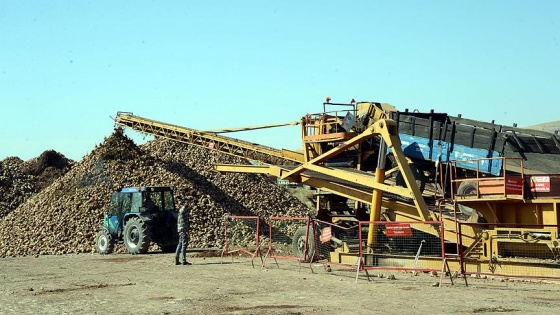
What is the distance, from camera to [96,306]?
1209 cm

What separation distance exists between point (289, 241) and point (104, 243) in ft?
23.6

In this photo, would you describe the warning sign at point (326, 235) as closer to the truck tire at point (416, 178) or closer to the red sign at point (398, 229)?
the red sign at point (398, 229)

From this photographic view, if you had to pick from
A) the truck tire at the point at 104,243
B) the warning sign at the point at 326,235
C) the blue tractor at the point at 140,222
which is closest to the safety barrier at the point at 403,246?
the warning sign at the point at 326,235

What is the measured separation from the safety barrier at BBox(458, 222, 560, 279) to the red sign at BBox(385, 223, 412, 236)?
1129mm

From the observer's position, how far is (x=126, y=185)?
2970cm

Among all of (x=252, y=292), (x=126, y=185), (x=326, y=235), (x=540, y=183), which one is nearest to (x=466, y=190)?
(x=540, y=183)

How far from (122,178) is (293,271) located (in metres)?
14.4

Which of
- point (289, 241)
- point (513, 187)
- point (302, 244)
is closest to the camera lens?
point (513, 187)

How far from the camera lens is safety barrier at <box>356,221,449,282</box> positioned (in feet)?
53.2

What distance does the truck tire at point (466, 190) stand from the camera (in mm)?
17344

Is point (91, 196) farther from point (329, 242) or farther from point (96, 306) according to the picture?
point (96, 306)

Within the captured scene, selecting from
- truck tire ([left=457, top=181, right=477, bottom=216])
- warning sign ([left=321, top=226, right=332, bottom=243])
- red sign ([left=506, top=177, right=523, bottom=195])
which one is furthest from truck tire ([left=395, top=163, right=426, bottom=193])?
red sign ([left=506, top=177, right=523, bottom=195])

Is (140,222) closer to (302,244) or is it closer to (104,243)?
(104,243)

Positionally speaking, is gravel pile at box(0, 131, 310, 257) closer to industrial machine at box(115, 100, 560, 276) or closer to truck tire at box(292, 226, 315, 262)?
industrial machine at box(115, 100, 560, 276)
